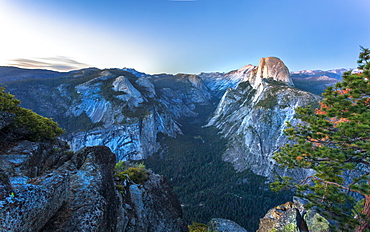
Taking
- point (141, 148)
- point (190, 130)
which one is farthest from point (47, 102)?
point (190, 130)

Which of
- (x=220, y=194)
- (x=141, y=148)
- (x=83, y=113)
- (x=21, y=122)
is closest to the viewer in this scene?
(x=21, y=122)

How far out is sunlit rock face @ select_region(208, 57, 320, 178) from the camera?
105312mm

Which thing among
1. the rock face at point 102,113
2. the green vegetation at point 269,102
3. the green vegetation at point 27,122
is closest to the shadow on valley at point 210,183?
the rock face at point 102,113

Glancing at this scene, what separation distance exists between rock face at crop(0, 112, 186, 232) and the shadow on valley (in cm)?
6533

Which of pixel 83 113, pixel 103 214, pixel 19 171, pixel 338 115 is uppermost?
pixel 338 115

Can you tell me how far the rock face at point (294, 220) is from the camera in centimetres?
1273

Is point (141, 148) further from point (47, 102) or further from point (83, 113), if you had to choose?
point (47, 102)

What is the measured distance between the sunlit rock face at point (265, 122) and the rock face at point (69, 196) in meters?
96.6

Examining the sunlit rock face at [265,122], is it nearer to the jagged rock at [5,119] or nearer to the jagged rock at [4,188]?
the jagged rock at [5,119]

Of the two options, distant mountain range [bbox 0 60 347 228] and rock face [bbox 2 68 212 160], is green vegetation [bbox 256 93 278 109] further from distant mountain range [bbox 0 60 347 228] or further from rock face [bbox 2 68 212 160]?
rock face [bbox 2 68 212 160]

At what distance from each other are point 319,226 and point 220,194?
3645 inches

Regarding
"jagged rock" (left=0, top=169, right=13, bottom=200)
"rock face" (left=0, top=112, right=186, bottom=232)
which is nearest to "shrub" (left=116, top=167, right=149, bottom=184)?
"rock face" (left=0, top=112, right=186, bottom=232)

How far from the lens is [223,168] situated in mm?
121500

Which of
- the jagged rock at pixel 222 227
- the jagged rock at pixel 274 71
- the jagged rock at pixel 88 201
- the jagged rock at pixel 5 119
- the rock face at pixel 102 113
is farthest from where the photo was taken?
the jagged rock at pixel 274 71
